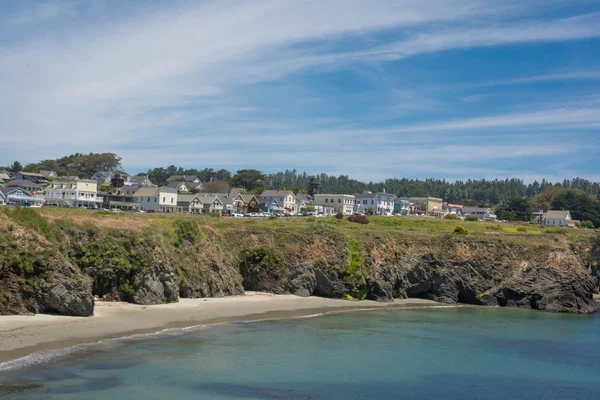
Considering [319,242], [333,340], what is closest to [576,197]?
[319,242]

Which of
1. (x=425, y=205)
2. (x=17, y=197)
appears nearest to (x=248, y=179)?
(x=425, y=205)

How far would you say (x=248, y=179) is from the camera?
571 ft

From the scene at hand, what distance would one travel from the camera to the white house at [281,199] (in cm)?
13575

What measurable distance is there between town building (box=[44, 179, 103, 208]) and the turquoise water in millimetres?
77005

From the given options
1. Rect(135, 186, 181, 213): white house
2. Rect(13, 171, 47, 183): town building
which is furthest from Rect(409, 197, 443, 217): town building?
Rect(13, 171, 47, 183): town building

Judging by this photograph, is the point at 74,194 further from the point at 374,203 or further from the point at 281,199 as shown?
the point at 374,203

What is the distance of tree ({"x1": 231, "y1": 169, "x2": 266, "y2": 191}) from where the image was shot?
567 feet

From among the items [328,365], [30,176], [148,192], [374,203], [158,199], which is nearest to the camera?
[328,365]

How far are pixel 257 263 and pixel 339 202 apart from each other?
9220cm

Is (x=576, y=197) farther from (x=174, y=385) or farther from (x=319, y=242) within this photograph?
(x=174, y=385)

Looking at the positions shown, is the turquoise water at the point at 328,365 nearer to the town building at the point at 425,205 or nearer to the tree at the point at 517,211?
the tree at the point at 517,211

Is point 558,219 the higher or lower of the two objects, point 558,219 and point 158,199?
the higher

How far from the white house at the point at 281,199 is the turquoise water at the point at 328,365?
93.1 m

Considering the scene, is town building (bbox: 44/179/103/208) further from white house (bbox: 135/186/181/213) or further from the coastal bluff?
the coastal bluff
